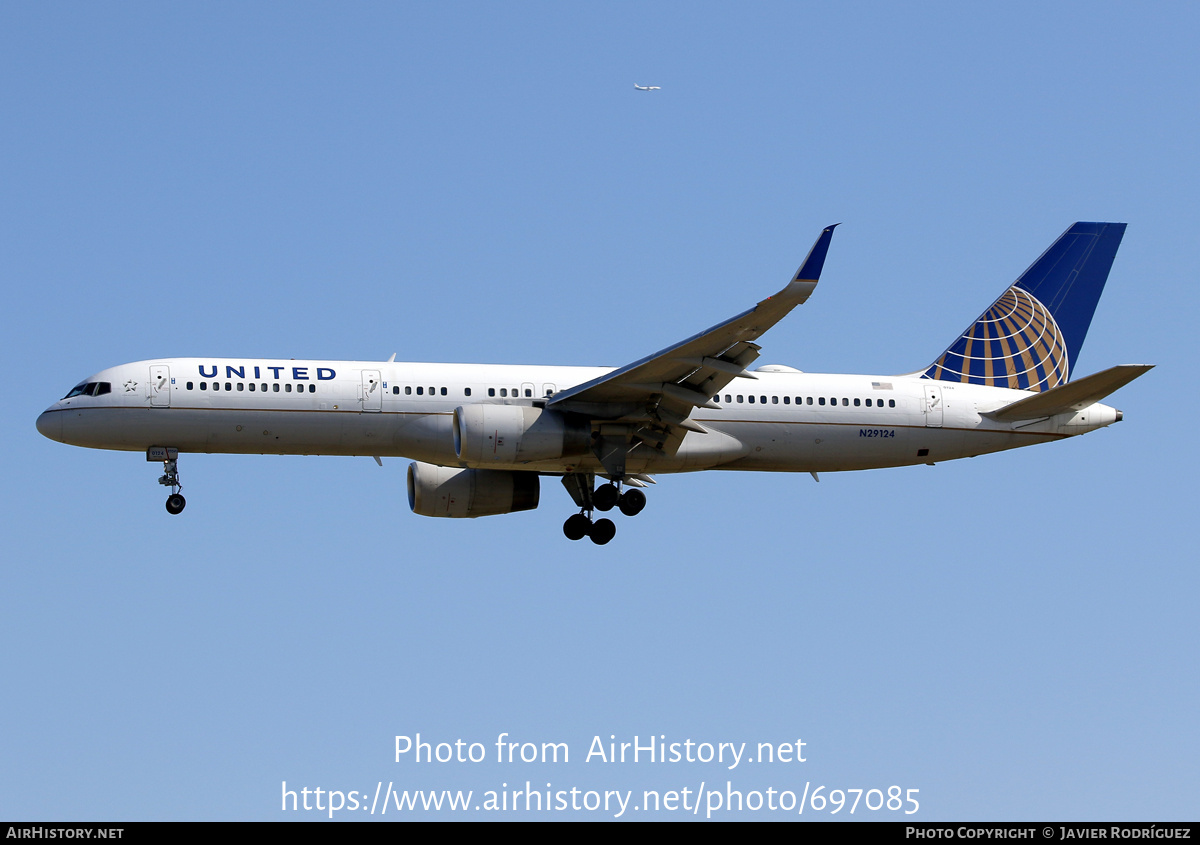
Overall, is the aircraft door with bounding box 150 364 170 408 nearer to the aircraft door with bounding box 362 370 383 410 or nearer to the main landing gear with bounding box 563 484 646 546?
the aircraft door with bounding box 362 370 383 410

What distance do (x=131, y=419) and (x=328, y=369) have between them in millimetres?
4675

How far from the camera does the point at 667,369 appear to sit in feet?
114

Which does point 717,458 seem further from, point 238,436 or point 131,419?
point 131,419

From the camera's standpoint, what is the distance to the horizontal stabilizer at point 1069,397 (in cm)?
3600

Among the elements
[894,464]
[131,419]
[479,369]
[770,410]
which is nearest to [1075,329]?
[894,464]

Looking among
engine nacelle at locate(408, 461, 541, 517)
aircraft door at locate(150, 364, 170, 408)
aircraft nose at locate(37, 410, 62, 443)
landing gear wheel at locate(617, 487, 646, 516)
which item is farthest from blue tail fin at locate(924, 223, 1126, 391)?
→ aircraft nose at locate(37, 410, 62, 443)

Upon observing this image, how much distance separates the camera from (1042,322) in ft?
141

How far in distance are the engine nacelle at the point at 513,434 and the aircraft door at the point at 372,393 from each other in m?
2.00

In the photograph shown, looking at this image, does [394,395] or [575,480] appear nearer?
[394,395]

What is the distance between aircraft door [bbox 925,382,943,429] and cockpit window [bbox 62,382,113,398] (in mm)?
19819

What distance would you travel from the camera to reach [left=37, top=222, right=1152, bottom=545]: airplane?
3556 cm
